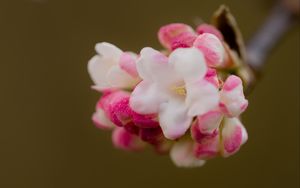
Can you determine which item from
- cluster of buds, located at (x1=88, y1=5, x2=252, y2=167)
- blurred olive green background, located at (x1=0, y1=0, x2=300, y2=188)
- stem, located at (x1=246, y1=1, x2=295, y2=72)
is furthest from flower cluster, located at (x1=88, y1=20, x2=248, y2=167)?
blurred olive green background, located at (x1=0, y1=0, x2=300, y2=188)

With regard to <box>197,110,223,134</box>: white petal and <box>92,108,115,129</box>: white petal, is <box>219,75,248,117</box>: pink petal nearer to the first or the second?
<box>197,110,223,134</box>: white petal

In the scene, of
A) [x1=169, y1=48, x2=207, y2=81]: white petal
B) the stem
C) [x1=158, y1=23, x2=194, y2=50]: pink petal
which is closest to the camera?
[x1=169, y1=48, x2=207, y2=81]: white petal

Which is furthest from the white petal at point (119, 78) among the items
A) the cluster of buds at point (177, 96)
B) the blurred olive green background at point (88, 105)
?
the blurred olive green background at point (88, 105)

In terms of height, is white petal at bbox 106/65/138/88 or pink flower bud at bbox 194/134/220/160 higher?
white petal at bbox 106/65/138/88

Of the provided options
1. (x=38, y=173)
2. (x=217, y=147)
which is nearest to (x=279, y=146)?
(x=38, y=173)

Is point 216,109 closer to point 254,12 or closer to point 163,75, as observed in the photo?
point 163,75

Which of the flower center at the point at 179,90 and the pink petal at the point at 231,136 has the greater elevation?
the flower center at the point at 179,90

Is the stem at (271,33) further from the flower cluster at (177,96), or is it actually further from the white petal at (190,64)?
the white petal at (190,64)
